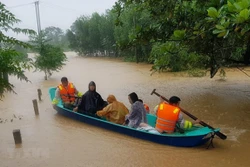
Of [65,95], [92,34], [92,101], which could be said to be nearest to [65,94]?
[65,95]

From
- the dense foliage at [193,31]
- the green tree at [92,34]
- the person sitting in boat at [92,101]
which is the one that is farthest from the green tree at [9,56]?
the green tree at [92,34]

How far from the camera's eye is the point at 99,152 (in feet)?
23.3

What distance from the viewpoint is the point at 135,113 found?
745 cm

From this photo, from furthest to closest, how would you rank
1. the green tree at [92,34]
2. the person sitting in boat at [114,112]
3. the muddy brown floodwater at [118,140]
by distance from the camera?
the green tree at [92,34]
the person sitting in boat at [114,112]
the muddy brown floodwater at [118,140]

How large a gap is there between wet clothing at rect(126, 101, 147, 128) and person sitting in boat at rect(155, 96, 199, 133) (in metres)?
0.58

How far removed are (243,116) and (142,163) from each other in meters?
4.41

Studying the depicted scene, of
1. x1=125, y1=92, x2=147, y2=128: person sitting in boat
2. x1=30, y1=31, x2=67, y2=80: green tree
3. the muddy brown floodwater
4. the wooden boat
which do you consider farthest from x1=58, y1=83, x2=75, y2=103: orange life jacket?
x1=30, y1=31, x2=67, y2=80: green tree

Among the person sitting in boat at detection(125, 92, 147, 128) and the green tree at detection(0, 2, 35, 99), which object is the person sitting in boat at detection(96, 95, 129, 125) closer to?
the person sitting in boat at detection(125, 92, 147, 128)

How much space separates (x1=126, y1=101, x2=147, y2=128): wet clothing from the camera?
7.37 metres

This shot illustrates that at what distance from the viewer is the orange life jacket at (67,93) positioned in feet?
32.6

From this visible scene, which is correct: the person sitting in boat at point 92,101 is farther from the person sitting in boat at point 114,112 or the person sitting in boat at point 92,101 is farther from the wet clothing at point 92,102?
the person sitting in boat at point 114,112

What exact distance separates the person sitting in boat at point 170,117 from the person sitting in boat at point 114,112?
4.20 ft

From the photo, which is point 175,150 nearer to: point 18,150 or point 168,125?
point 168,125

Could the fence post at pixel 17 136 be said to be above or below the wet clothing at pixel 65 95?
below
